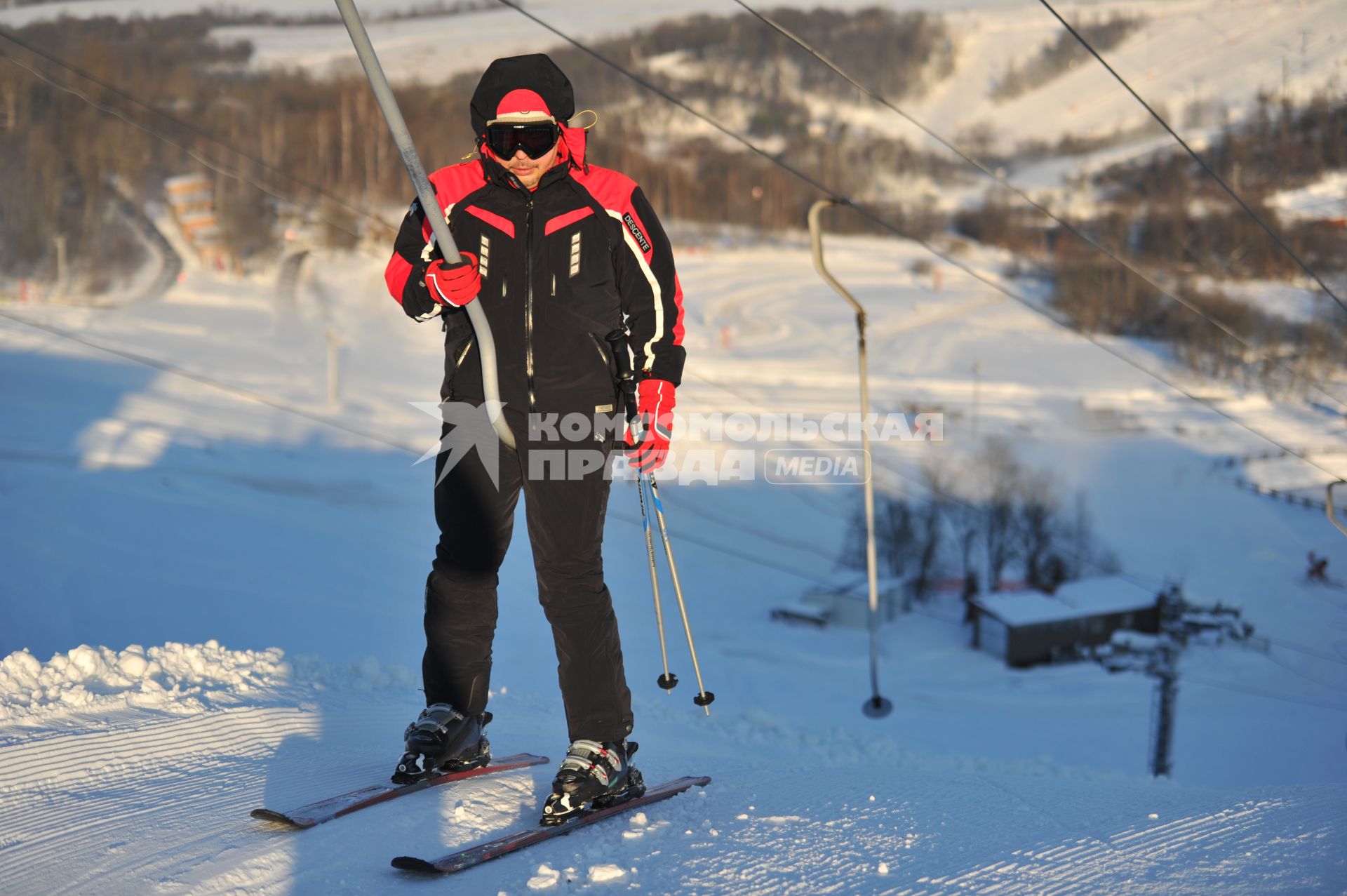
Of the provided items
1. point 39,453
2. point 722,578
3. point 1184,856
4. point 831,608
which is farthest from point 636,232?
point 722,578

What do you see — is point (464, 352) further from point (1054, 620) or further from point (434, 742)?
point (1054, 620)

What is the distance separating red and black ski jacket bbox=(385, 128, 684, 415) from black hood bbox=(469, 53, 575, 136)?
76mm

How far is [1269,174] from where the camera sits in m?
39.1

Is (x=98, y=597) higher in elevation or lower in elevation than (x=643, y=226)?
lower

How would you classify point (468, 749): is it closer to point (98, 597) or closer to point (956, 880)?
point (956, 880)

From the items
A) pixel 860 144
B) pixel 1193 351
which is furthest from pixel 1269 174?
pixel 860 144

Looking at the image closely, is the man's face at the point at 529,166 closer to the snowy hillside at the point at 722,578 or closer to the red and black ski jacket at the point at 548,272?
the red and black ski jacket at the point at 548,272

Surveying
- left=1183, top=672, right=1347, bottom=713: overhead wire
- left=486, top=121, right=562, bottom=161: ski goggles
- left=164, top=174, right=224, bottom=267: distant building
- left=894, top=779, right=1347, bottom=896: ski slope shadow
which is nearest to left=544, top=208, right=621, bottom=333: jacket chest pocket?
left=486, top=121, right=562, bottom=161: ski goggles

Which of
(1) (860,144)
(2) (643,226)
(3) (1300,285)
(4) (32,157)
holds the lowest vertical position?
(2) (643,226)

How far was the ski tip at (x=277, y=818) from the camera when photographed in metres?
1.85

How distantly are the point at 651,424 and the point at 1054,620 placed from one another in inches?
811

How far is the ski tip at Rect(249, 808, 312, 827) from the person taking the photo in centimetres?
185

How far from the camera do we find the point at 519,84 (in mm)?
1984

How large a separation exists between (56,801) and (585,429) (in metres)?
1.17
